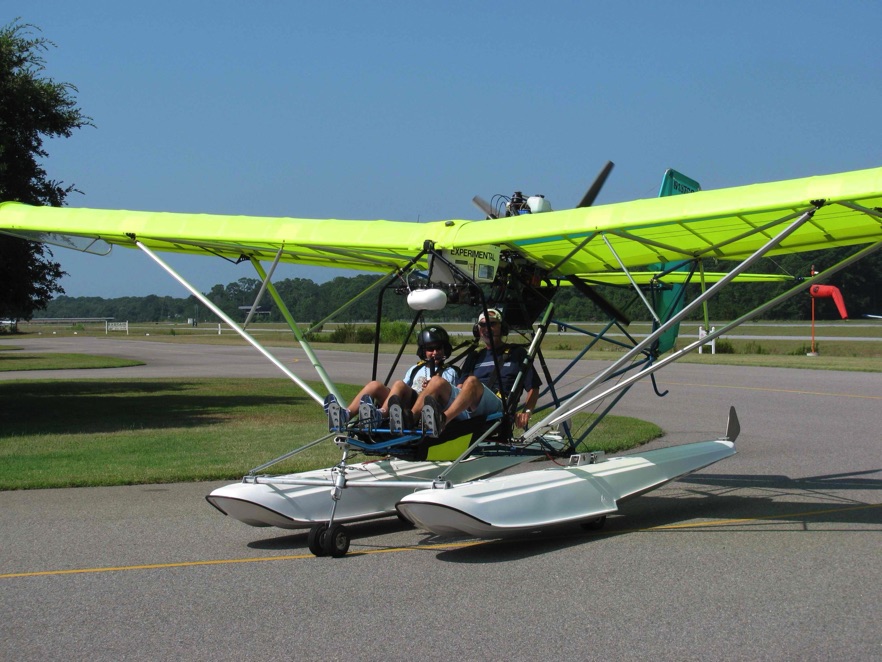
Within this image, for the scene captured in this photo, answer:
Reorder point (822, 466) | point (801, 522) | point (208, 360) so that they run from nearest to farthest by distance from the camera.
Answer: point (801, 522) < point (822, 466) < point (208, 360)

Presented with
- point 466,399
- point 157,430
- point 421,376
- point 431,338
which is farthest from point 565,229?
point 157,430

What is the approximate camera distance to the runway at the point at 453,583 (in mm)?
4660

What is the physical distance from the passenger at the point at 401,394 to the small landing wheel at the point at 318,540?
103cm

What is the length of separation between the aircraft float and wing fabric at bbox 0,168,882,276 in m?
0.02

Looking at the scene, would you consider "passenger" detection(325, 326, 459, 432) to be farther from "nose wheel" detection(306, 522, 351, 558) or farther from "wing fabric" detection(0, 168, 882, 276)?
"nose wheel" detection(306, 522, 351, 558)

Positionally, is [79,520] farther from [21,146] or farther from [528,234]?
[21,146]

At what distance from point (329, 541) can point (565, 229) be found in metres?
3.15

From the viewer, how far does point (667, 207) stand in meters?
7.35

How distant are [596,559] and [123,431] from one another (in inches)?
414

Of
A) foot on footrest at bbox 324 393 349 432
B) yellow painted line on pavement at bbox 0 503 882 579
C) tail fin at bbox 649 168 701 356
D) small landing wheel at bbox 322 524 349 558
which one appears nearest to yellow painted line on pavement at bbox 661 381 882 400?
tail fin at bbox 649 168 701 356

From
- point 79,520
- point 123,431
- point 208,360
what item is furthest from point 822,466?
point 208,360

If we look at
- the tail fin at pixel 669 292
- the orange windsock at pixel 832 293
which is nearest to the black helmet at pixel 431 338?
the tail fin at pixel 669 292

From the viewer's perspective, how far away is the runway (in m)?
4.66

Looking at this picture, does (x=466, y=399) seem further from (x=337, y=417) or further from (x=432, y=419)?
(x=337, y=417)
